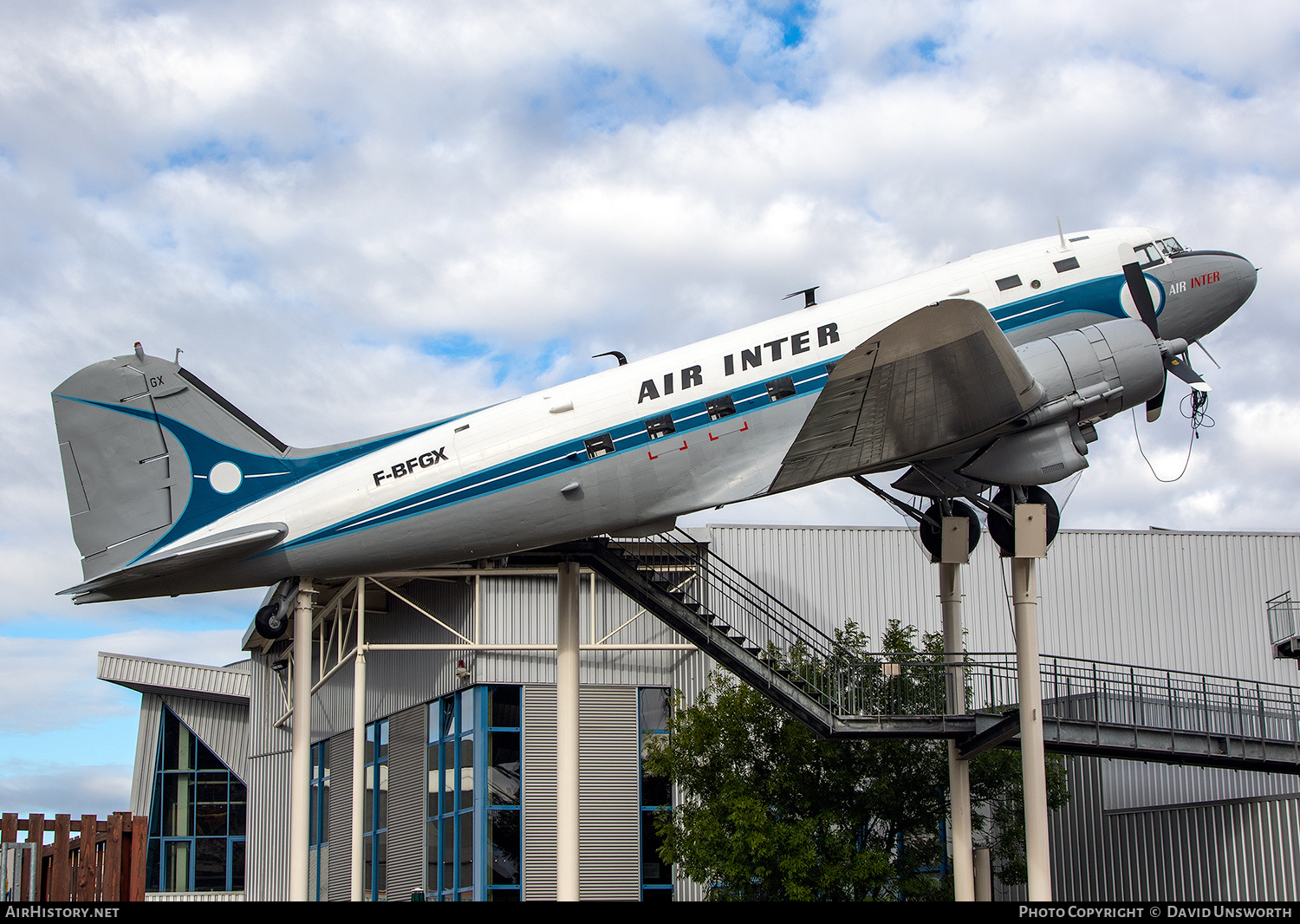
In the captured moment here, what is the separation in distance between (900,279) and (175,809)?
1753 inches

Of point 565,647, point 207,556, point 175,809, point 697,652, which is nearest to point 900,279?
point 565,647

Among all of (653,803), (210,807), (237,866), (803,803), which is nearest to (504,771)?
(653,803)

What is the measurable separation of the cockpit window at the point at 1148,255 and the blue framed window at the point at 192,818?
44.0 m

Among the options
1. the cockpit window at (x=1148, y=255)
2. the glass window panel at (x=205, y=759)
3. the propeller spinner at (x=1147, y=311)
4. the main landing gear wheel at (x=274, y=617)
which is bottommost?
the glass window panel at (x=205, y=759)

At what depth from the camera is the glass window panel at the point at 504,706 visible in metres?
34.2

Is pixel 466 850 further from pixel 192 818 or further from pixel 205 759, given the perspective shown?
pixel 205 759

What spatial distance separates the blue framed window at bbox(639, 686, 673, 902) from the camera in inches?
1319

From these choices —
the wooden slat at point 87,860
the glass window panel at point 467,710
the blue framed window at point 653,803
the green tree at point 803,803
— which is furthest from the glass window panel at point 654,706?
the wooden slat at point 87,860

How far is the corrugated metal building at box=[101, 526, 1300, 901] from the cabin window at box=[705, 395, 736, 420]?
14.4 meters

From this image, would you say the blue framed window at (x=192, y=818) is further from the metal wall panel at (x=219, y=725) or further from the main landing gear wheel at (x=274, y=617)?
the main landing gear wheel at (x=274, y=617)

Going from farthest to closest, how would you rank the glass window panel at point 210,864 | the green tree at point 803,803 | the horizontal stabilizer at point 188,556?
1. the glass window panel at point 210,864
2. the green tree at point 803,803
3. the horizontal stabilizer at point 188,556

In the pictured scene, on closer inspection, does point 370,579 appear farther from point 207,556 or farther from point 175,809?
point 175,809

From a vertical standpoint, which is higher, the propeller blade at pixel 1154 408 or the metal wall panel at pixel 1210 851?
the propeller blade at pixel 1154 408

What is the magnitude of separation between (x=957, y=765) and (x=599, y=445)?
10.3 m
